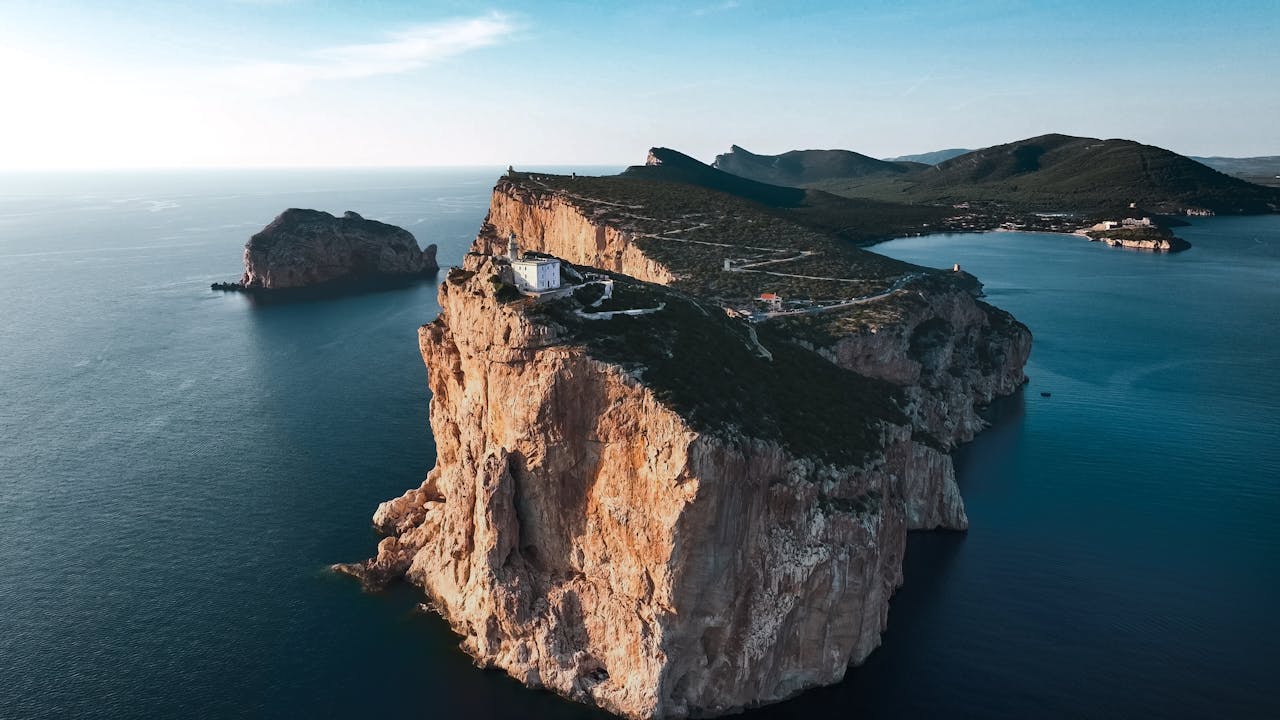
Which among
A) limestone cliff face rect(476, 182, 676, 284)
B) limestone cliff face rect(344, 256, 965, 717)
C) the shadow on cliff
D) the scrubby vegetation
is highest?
limestone cliff face rect(476, 182, 676, 284)

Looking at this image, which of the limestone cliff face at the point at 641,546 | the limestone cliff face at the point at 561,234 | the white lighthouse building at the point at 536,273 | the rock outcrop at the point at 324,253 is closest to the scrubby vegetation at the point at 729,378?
the limestone cliff face at the point at 641,546

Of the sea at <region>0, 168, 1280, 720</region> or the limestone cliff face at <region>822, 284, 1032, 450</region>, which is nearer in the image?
the sea at <region>0, 168, 1280, 720</region>

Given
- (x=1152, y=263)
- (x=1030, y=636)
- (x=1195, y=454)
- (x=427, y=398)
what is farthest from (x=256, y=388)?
(x=1152, y=263)

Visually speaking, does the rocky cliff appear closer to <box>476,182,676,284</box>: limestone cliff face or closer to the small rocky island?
<box>476,182,676,284</box>: limestone cliff face

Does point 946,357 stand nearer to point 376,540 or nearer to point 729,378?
point 729,378

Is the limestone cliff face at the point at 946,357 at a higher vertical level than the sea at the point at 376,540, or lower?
higher

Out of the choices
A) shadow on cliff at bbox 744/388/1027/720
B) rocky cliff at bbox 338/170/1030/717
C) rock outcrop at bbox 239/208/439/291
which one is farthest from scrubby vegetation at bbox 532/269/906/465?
rock outcrop at bbox 239/208/439/291

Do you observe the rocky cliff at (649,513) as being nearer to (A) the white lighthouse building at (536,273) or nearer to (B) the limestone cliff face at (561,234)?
(A) the white lighthouse building at (536,273)

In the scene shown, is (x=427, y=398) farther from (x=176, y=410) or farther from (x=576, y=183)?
(x=576, y=183)
